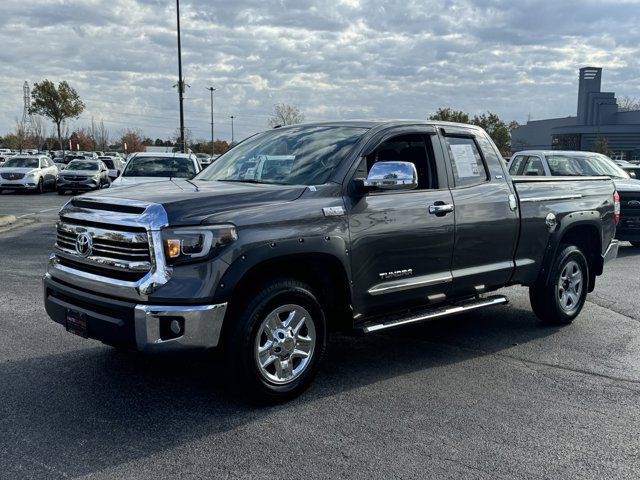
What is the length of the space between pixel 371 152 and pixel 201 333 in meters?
2.07

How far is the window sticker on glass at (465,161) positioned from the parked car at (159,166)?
31.0 ft

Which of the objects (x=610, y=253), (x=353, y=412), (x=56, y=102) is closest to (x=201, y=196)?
(x=353, y=412)

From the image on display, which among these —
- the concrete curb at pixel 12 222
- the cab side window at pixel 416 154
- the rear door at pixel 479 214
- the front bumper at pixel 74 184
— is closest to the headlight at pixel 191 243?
the cab side window at pixel 416 154

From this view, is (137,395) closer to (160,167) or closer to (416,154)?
(416,154)

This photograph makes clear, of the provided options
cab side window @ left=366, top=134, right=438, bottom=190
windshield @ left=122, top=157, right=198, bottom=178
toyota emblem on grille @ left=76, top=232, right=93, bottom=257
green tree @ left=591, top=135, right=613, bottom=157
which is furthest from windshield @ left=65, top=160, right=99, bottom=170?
green tree @ left=591, top=135, right=613, bottom=157

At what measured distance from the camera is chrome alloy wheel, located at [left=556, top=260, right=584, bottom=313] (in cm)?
694

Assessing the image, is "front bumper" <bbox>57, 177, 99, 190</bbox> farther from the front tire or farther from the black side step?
the front tire

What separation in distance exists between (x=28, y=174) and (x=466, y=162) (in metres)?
24.0

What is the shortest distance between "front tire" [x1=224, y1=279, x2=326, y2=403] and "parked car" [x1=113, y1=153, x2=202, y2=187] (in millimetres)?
10402

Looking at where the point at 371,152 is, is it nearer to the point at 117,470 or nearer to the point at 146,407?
the point at 146,407

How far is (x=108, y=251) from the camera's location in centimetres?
434

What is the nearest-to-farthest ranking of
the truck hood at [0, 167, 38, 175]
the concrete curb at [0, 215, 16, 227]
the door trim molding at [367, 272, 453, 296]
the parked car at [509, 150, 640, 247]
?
the door trim molding at [367, 272, 453, 296], the parked car at [509, 150, 640, 247], the concrete curb at [0, 215, 16, 227], the truck hood at [0, 167, 38, 175]

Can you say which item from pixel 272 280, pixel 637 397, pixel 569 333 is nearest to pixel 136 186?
pixel 272 280

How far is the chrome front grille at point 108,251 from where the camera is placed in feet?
13.6
